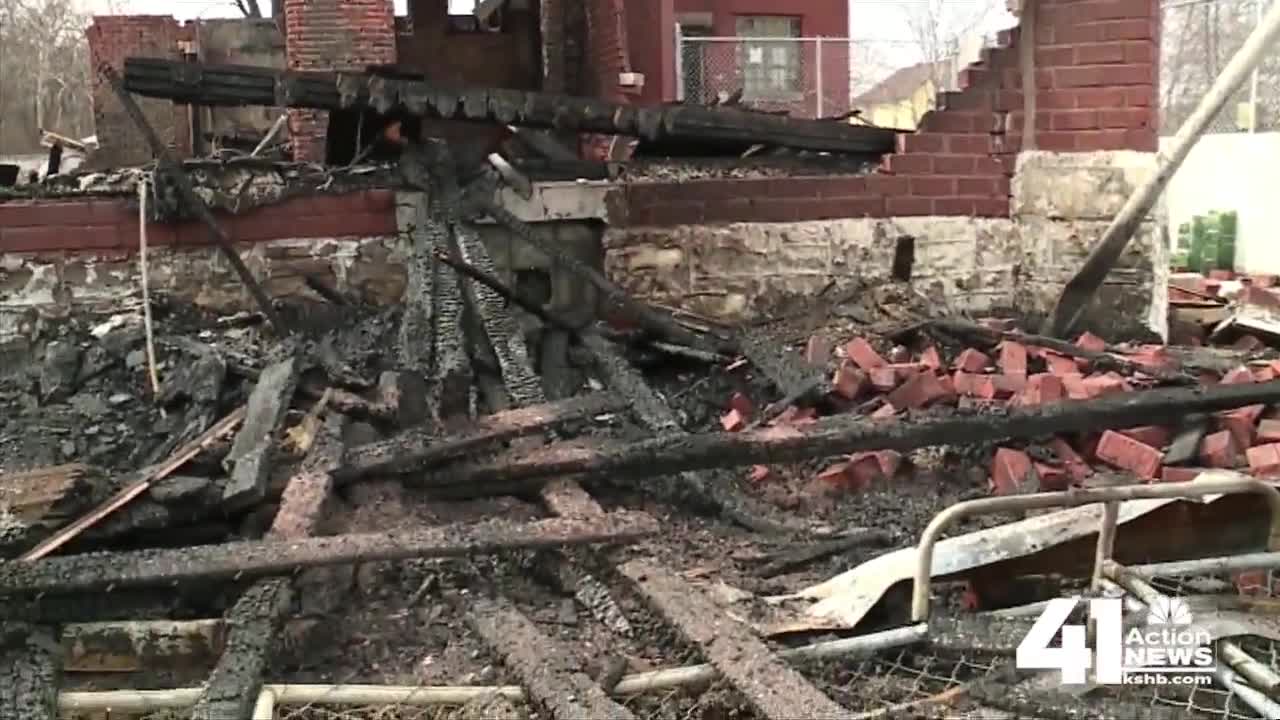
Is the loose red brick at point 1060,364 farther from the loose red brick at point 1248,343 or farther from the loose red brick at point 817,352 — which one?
the loose red brick at point 1248,343

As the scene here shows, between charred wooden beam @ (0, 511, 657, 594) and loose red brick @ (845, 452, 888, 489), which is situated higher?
charred wooden beam @ (0, 511, 657, 594)

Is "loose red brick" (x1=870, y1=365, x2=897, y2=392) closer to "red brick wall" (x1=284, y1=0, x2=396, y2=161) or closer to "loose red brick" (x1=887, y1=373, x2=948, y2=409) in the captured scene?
"loose red brick" (x1=887, y1=373, x2=948, y2=409)

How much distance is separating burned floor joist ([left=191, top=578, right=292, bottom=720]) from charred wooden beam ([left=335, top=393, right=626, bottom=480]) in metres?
0.81

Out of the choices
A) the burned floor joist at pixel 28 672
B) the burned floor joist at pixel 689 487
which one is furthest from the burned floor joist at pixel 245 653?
the burned floor joist at pixel 689 487

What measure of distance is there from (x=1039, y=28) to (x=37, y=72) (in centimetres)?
3025

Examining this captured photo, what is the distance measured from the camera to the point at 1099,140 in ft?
20.3

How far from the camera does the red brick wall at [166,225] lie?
5.84 meters

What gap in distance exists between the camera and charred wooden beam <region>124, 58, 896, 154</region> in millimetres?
5840

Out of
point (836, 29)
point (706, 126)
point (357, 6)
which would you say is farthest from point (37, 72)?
point (706, 126)

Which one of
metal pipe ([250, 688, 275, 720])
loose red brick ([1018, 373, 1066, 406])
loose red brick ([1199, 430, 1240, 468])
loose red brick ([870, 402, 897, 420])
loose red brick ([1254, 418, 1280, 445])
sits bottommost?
metal pipe ([250, 688, 275, 720])

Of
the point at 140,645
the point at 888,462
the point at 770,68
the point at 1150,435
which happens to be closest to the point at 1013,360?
the point at 1150,435

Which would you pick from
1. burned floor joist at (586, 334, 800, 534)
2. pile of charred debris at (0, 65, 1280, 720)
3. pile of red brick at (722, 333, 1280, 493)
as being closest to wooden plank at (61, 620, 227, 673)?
pile of charred debris at (0, 65, 1280, 720)

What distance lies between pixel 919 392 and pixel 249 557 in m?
3.13

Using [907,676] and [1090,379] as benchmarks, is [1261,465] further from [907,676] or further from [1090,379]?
[907,676]
